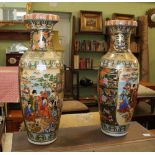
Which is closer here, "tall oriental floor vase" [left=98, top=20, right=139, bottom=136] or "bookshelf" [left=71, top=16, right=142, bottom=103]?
"tall oriental floor vase" [left=98, top=20, right=139, bottom=136]

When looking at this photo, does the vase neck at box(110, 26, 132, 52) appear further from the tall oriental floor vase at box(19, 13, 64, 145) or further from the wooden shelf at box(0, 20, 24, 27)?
the wooden shelf at box(0, 20, 24, 27)

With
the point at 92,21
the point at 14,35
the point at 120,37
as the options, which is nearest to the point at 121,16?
the point at 92,21

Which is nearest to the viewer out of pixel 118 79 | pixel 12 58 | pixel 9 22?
pixel 118 79

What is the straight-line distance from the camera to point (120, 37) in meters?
1.12

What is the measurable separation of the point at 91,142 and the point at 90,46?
11.8ft

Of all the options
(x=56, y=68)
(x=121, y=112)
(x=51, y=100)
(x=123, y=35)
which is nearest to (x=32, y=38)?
(x=56, y=68)

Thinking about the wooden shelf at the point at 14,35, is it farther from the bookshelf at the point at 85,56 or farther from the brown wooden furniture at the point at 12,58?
the bookshelf at the point at 85,56

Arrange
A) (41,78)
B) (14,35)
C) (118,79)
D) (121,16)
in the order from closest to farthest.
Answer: (41,78) → (118,79) → (14,35) → (121,16)

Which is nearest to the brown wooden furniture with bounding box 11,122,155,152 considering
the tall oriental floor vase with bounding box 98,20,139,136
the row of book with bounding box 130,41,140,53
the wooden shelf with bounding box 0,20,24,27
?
the tall oriental floor vase with bounding box 98,20,139,136

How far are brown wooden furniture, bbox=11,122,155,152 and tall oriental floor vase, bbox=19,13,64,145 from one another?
9 cm

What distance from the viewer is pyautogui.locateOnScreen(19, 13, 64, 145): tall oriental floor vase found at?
0.97 meters

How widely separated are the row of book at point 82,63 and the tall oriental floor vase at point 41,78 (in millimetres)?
3441

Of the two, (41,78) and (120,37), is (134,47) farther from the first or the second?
(41,78)

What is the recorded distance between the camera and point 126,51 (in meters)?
1.13
